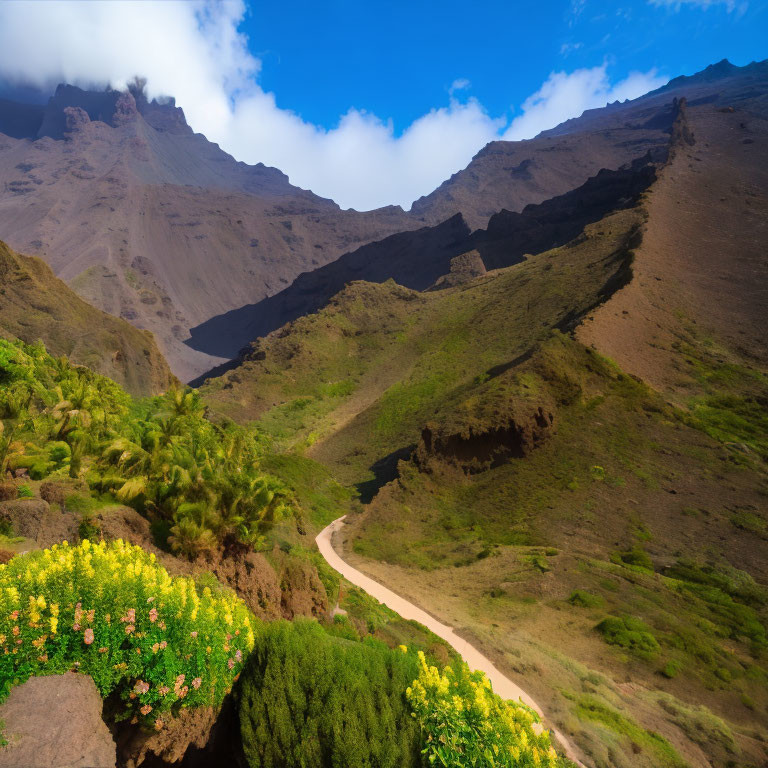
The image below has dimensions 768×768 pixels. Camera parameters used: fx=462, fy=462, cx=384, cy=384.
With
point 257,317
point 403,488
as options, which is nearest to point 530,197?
point 257,317

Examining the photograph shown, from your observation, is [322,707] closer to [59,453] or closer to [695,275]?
[59,453]

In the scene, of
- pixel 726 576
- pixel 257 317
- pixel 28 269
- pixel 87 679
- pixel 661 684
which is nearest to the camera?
pixel 87 679

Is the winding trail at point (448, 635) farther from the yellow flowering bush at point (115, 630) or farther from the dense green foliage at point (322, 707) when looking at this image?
the yellow flowering bush at point (115, 630)

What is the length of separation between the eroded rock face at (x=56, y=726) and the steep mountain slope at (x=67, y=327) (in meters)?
28.3

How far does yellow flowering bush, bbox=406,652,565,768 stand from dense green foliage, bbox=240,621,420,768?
0.71 ft

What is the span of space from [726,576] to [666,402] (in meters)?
15.3

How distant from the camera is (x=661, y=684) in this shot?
40.2 feet

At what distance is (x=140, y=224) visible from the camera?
14275 cm

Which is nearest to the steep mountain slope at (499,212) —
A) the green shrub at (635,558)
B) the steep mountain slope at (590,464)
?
the steep mountain slope at (590,464)

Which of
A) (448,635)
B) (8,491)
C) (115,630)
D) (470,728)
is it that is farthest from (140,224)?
(470,728)

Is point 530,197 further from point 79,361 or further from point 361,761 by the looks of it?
point 361,761

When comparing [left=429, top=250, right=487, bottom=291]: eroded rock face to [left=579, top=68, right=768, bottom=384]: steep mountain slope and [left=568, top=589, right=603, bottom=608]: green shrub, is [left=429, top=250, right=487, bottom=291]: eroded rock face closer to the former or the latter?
[left=579, top=68, right=768, bottom=384]: steep mountain slope

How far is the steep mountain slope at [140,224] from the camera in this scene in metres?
118

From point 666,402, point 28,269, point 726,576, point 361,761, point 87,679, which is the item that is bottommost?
point 726,576
